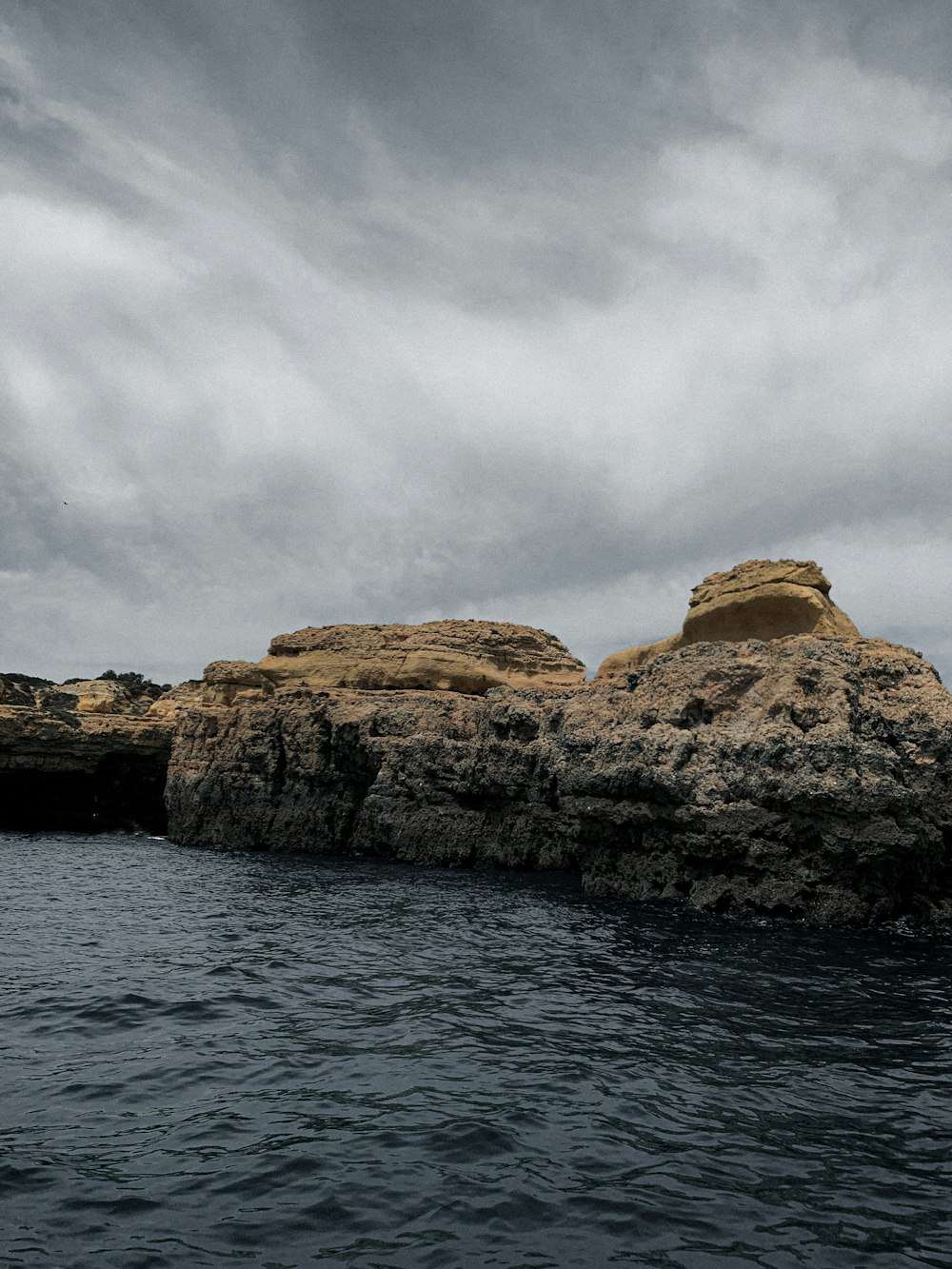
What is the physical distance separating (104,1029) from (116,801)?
50.4 meters

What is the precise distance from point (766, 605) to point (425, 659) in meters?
19.8

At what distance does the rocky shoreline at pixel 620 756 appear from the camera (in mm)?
21922

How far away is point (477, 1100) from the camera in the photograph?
1056cm

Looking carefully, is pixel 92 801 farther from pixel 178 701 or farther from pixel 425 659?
pixel 425 659

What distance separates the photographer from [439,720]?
130ft

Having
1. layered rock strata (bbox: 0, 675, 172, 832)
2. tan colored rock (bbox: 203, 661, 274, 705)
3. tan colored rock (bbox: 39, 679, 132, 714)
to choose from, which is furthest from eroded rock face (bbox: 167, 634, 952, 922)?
tan colored rock (bbox: 39, 679, 132, 714)

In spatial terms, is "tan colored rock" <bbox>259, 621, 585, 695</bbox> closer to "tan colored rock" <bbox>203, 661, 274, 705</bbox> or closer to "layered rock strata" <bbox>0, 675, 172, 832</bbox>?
"tan colored rock" <bbox>203, 661, 274, 705</bbox>

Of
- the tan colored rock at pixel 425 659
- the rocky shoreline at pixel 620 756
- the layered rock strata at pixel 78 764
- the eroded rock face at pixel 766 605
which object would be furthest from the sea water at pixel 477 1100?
the layered rock strata at pixel 78 764

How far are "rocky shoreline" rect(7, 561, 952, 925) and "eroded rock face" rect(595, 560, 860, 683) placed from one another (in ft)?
0.25

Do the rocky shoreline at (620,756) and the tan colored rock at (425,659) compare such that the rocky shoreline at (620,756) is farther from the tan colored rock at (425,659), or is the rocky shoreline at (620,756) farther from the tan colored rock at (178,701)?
the tan colored rock at (178,701)

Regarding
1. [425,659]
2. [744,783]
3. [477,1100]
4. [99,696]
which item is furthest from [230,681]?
[477,1100]

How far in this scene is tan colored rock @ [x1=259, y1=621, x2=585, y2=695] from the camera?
1804 inches

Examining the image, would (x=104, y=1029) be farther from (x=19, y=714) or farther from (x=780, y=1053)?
(x=19, y=714)

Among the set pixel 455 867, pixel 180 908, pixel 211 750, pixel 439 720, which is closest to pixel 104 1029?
pixel 180 908
